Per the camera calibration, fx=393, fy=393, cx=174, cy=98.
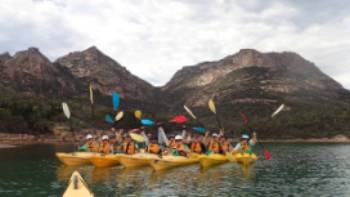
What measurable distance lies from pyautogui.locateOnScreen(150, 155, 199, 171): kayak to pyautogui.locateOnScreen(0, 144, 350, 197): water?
56 centimetres

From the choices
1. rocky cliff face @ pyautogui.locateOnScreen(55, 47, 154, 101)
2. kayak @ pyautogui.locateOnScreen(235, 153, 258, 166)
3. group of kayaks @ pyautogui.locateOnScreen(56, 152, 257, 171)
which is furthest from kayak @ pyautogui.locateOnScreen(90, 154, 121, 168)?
rocky cliff face @ pyautogui.locateOnScreen(55, 47, 154, 101)

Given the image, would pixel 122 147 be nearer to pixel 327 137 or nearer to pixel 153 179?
pixel 153 179

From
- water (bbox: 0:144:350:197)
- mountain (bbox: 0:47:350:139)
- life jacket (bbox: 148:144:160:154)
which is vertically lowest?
water (bbox: 0:144:350:197)

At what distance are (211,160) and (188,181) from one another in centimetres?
726

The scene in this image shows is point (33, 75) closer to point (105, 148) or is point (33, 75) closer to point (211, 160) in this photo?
point (105, 148)

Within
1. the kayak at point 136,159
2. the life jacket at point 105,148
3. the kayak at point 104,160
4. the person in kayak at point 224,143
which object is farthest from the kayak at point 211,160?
the life jacket at point 105,148

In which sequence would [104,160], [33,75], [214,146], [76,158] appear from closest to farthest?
[104,160] → [76,158] → [214,146] → [33,75]

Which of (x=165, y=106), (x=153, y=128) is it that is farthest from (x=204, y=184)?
(x=165, y=106)

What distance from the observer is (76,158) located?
31.1m

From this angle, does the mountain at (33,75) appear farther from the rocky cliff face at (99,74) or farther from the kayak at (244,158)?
the kayak at (244,158)

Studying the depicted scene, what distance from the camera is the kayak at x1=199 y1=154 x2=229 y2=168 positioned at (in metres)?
28.9

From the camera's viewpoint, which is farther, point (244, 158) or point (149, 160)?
point (244, 158)

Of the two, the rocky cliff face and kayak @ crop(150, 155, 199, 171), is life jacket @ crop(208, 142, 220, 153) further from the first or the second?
the rocky cliff face

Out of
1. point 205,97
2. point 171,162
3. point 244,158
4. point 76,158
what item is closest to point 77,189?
point 171,162
